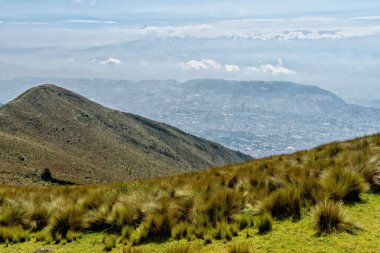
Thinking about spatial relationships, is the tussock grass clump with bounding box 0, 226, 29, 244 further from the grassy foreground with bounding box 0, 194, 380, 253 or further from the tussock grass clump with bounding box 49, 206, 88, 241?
the tussock grass clump with bounding box 49, 206, 88, 241

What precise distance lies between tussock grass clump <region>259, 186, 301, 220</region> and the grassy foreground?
30cm

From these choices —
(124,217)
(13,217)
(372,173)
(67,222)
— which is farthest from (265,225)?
(13,217)

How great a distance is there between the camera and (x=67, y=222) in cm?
1034

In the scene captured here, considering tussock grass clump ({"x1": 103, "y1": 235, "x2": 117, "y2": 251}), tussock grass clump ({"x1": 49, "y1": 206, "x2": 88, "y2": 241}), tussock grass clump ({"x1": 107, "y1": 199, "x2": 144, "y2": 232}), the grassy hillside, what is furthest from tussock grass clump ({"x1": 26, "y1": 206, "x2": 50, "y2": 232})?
tussock grass clump ({"x1": 103, "y1": 235, "x2": 117, "y2": 251})

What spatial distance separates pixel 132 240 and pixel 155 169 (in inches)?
4969

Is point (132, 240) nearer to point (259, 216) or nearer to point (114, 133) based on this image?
point (259, 216)

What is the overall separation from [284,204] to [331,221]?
58.9 inches

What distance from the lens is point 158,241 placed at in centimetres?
882

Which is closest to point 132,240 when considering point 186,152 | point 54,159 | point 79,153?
point 54,159

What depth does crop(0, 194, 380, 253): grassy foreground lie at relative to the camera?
23.2 ft

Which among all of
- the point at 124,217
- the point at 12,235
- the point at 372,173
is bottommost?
the point at 12,235

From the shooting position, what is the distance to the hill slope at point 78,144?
94188 millimetres

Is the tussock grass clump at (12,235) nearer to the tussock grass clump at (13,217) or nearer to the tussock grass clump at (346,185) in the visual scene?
the tussock grass clump at (13,217)

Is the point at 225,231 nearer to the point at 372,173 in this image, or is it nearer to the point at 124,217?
the point at 124,217
